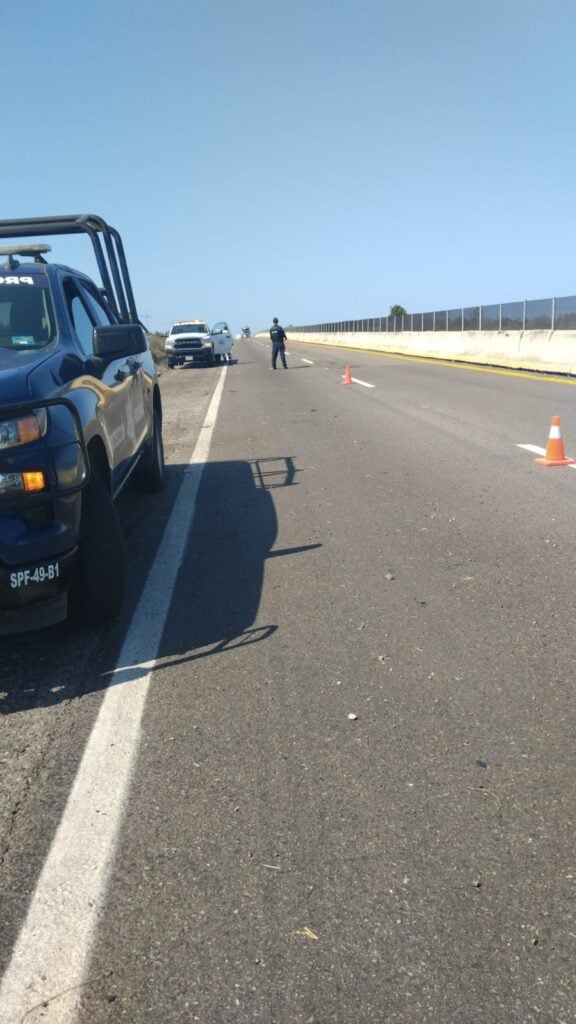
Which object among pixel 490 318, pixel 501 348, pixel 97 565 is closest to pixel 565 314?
pixel 501 348

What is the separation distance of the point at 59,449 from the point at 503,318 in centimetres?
2715

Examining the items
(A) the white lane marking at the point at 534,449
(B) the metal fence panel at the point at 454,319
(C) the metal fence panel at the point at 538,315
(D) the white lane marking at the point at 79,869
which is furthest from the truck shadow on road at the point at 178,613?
(B) the metal fence panel at the point at 454,319

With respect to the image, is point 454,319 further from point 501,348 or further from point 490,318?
point 501,348

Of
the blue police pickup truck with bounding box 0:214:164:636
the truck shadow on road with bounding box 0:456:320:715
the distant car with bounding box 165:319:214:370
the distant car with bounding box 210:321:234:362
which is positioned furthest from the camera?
the distant car with bounding box 210:321:234:362

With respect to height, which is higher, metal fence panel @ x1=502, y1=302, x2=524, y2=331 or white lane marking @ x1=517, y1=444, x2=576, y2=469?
metal fence panel @ x1=502, y1=302, x2=524, y2=331

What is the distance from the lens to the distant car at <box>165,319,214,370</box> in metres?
36.6

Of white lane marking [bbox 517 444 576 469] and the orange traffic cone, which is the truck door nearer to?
the orange traffic cone

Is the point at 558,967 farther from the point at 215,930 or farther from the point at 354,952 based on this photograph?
the point at 215,930

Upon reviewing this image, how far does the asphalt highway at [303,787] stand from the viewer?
7.30 feet

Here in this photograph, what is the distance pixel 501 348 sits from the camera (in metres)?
27.3

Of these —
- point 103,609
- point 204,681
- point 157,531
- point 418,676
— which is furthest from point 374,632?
point 157,531

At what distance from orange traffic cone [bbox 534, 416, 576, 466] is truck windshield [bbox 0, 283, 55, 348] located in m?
5.59

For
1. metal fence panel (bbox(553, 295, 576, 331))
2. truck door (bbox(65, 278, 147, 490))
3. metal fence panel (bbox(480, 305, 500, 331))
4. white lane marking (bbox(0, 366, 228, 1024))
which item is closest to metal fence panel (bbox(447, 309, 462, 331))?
metal fence panel (bbox(480, 305, 500, 331))

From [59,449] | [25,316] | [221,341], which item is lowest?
[221,341]
